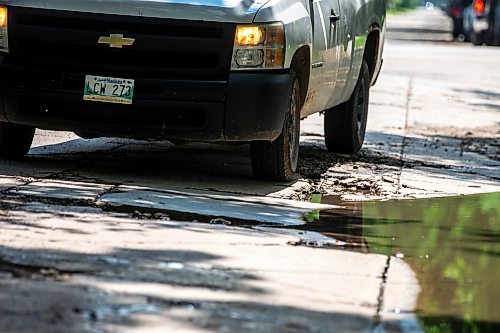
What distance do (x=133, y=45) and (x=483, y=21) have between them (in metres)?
27.7

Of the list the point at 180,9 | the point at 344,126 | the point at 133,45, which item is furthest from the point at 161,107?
the point at 344,126

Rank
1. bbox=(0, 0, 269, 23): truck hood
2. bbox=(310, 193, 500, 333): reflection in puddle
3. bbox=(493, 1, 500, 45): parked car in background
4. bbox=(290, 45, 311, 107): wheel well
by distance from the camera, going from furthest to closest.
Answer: bbox=(493, 1, 500, 45): parked car in background, bbox=(290, 45, 311, 107): wheel well, bbox=(0, 0, 269, 23): truck hood, bbox=(310, 193, 500, 333): reflection in puddle

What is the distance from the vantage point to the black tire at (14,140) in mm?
9742

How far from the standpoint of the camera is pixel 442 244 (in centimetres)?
757

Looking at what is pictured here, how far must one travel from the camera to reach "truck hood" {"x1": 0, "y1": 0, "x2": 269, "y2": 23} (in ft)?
29.1

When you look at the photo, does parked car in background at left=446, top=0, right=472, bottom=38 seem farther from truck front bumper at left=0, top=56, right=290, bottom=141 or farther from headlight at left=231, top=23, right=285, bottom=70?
truck front bumper at left=0, top=56, right=290, bottom=141

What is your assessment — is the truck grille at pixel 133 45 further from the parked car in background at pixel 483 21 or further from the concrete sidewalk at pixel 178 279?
the parked car in background at pixel 483 21

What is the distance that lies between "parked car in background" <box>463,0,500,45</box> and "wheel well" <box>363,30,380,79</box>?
21920mm

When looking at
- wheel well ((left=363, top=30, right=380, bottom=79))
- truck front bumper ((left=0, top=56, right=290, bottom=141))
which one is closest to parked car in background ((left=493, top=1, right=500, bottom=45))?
wheel well ((left=363, top=30, right=380, bottom=79))

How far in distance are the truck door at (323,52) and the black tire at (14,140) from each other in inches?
78.9

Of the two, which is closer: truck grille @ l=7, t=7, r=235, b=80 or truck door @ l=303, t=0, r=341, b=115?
truck grille @ l=7, t=7, r=235, b=80

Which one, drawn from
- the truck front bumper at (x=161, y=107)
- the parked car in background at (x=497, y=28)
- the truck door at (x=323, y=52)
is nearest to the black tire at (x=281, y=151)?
the truck front bumper at (x=161, y=107)

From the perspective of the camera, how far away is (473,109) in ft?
56.9

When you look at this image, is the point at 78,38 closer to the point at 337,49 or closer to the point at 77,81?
the point at 77,81
